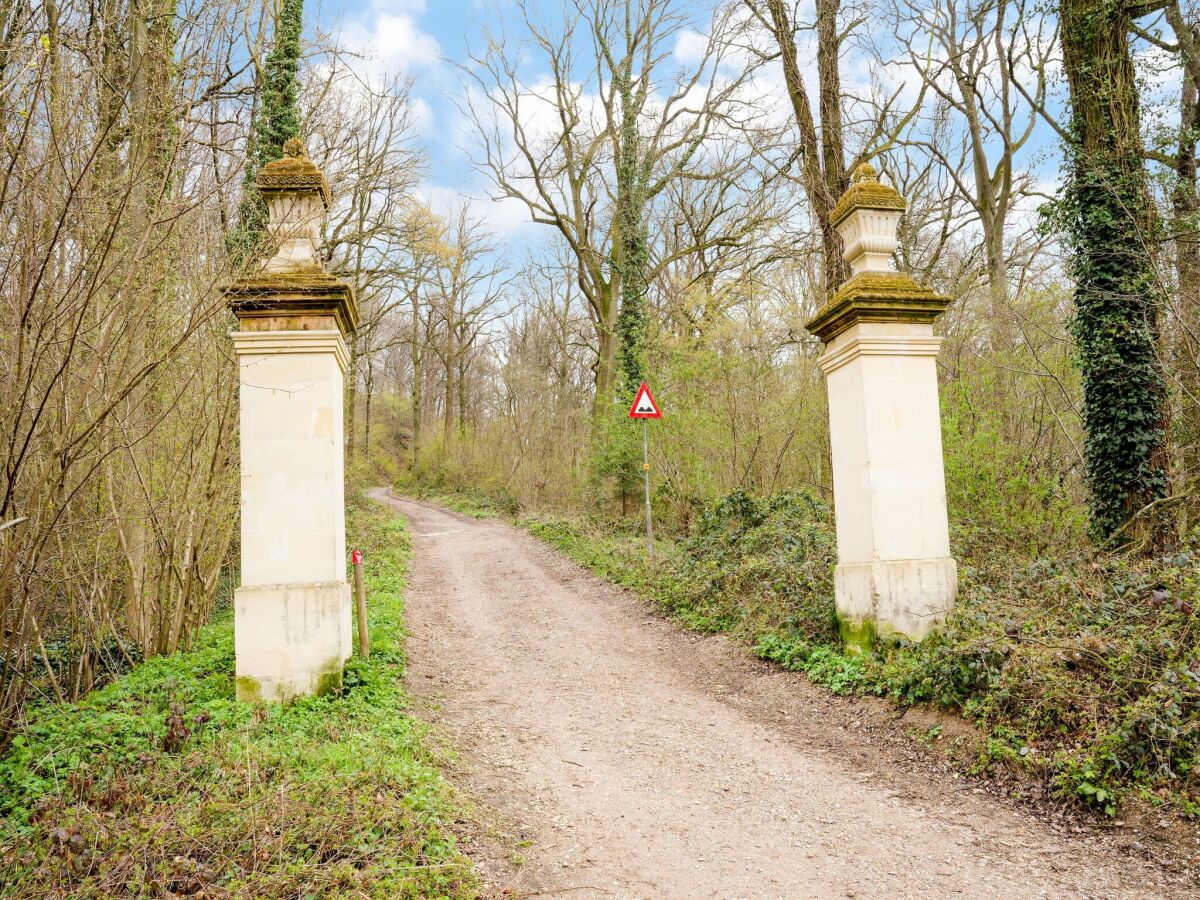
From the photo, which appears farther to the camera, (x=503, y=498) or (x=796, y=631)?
(x=503, y=498)

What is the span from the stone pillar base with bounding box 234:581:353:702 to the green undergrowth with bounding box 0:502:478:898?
0.61 ft

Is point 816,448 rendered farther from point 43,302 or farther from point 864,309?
point 43,302

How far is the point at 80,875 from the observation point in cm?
307

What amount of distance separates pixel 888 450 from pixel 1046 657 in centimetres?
212

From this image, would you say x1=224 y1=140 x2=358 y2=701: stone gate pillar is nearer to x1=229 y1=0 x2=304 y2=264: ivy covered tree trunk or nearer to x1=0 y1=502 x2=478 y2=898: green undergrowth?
x1=0 y1=502 x2=478 y2=898: green undergrowth

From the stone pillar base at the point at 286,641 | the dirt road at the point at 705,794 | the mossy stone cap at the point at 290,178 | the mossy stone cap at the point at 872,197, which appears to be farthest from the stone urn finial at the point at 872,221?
the stone pillar base at the point at 286,641

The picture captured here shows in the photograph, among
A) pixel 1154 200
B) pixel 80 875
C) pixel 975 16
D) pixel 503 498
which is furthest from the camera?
pixel 503 498

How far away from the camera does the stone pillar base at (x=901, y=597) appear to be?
6062 millimetres

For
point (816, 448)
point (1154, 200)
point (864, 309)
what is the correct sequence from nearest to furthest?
point (864, 309), point (1154, 200), point (816, 448)

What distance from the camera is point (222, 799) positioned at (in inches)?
142

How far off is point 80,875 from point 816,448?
38.3ft

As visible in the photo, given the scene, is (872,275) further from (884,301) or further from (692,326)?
(692,326)

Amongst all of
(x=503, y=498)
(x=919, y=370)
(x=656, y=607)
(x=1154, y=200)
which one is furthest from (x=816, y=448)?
(x=503, y=498)

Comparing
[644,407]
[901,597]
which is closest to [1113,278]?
[901,597]
